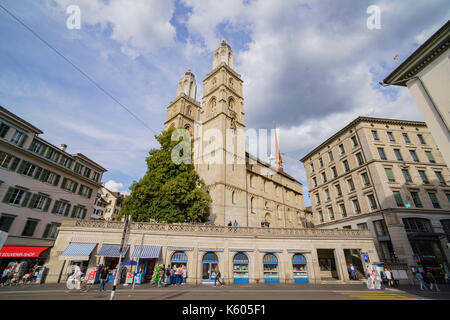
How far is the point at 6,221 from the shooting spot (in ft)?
72.3

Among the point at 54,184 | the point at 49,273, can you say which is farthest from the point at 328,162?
the point at 54,184

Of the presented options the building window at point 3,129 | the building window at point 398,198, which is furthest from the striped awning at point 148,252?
the building window at point 398,198

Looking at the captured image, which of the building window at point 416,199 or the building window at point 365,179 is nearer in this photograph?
the building window at point 416,199

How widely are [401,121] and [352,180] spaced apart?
12236 mm

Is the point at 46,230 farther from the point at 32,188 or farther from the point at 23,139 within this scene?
the point at 23,139

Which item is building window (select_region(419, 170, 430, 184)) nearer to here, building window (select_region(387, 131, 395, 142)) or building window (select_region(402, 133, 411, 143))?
building window (select_region(402, 133, 411, 143))

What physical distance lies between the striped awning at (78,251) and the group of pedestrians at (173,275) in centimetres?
691

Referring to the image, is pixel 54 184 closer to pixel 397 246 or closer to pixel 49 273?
pixel 49 273

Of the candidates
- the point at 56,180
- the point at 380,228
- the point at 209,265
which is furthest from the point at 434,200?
the point at 56,180

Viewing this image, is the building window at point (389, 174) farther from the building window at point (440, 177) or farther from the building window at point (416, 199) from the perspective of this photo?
the building window at point (440, 177)

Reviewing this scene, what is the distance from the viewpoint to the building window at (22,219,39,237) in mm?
23734

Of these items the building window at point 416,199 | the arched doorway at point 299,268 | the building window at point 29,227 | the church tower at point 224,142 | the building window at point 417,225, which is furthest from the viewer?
the church tower at point 224,142

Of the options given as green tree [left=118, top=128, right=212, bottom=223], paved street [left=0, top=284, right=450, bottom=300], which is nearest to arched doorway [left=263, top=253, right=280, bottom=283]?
paved street [left=0, top=284, right=450, bottom=300]

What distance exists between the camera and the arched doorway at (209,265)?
18.8m
